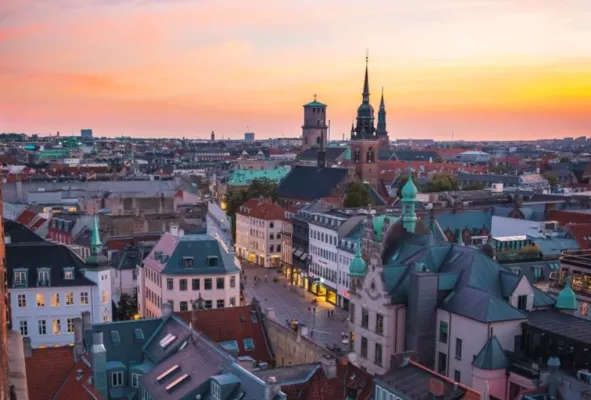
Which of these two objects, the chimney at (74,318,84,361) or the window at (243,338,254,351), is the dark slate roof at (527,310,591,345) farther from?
the chimney at (74,318,84,361)

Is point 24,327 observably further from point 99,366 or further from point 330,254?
point 330,254

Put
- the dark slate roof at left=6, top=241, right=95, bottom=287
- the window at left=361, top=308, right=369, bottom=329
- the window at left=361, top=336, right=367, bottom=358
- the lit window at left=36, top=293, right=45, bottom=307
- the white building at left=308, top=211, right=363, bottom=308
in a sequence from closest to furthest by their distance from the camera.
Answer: the window at left=361, top=308, right=369, bottom=329, the window at left=361, top=336, right=367, bottom=358, the lit window at left=36, top=293, right=45, bottom=307, the dark slate roof at left=6, top=241, right=95, bottom=287, the white building at left=308, top=211, right=363, bottom=308

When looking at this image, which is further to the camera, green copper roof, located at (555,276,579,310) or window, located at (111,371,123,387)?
green copper roof, located at (555,276,579,310)

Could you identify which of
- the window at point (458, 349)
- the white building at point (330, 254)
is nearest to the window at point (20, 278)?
the window at point (458, 349)

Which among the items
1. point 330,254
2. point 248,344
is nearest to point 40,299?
point 248,344

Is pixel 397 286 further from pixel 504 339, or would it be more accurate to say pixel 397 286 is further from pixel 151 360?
pixel 151 360

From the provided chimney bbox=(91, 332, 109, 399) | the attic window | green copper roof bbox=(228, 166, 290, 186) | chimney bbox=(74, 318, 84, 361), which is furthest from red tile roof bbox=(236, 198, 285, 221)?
chimney bbox=(91, 332, 109, 399)

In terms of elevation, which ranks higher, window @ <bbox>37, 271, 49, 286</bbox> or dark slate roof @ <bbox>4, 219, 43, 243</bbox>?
dark slate roof @ <bbox>4, 219, 43, 243</bbox>
